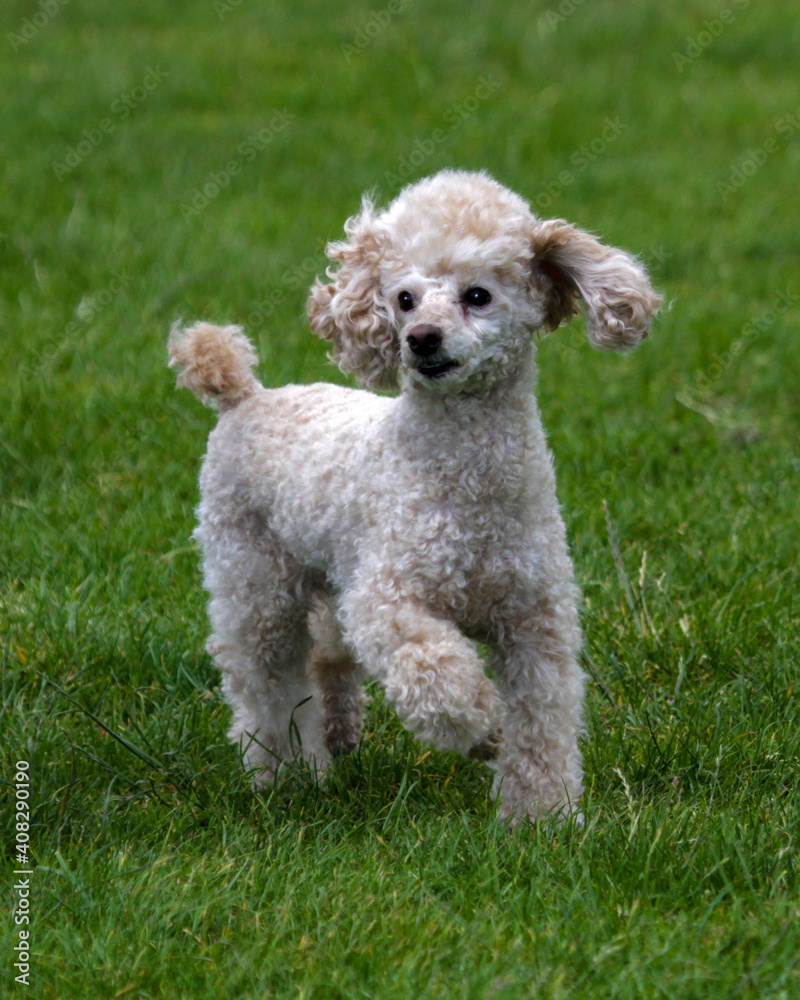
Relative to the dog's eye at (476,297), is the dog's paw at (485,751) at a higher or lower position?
lower

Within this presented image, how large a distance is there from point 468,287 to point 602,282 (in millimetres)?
321

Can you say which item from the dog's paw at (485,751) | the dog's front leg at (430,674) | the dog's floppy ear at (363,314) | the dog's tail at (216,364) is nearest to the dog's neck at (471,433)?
the dog's floppy ear at (363,314)

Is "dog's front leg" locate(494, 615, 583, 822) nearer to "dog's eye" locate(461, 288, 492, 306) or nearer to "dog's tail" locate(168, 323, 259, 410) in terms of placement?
"dog's eye" locate(461, 288, 492, 306)

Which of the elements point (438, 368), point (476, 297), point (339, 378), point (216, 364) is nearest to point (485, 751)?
point (438, 368)

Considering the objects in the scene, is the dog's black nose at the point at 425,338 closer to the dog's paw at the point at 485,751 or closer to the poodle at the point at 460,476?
the poodle at the point at 460,476

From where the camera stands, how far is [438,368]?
9.78ft

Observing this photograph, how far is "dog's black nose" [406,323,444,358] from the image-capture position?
2898mm

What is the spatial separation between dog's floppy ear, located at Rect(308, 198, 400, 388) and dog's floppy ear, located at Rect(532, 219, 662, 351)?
39 cm

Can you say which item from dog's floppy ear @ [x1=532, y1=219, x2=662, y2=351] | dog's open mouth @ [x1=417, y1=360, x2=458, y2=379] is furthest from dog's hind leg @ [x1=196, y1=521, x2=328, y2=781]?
dog's floppy ear @ [x1=532, y1=219, x2=662, y2=351]

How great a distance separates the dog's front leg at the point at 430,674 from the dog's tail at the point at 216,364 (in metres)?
1.06

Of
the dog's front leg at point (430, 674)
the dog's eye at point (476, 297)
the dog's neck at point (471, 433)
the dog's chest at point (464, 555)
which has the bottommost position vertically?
the dog's front leg at point (430, 674)

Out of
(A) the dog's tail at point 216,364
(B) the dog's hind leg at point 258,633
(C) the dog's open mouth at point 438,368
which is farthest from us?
(A) the dog's tail at point 216,364

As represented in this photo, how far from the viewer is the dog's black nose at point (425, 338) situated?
290 cm

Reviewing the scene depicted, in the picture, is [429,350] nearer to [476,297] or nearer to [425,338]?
[425,338]
